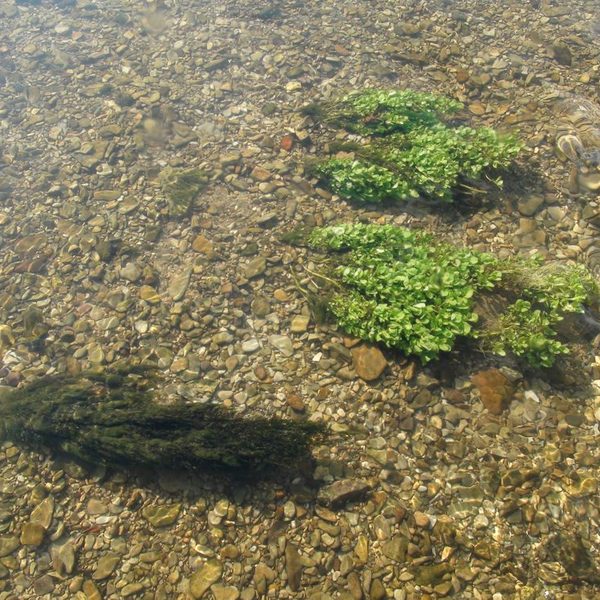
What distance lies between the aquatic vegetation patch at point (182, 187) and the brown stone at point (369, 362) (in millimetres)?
4617

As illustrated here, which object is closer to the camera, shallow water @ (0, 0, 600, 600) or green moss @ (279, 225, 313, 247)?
shallow water @ (0, 0, 600, 600)

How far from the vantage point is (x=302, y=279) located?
816 cm

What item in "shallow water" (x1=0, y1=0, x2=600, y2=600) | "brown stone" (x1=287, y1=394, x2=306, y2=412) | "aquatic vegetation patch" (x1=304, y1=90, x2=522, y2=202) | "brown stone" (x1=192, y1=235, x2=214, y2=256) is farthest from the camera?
"brown stone" (x1=192, y1=235, x2=214, y2=256)

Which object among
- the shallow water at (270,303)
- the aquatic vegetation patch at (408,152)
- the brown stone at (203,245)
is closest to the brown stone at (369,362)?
the shallow water at (270,303)

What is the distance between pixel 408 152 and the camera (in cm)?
886

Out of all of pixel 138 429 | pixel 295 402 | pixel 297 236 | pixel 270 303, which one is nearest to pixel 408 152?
pixel 297 236

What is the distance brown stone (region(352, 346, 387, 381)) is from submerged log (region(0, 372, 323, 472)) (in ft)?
3.39

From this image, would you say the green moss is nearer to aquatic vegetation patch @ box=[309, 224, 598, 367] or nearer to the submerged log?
aquatic vegetation patch @ box=[309, 224, 598, 367]

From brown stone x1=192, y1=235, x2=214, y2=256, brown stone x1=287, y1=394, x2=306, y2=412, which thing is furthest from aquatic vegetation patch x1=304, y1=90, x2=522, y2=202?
brown stone x1=287, y1=394, x2=306, y2=412

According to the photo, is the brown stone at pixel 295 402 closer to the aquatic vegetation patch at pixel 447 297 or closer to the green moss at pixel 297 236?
the aquatic vegetation patch at pixel 447 297

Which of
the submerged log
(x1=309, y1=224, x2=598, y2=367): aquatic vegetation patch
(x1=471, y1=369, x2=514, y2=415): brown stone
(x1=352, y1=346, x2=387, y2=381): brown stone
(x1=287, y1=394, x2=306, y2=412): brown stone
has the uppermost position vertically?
(x1=309, y1=224, x2=598, y2=367): aquatic vegetation patch

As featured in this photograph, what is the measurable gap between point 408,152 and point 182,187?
4.45m

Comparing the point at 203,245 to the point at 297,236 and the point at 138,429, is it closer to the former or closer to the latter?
the point at 297,236

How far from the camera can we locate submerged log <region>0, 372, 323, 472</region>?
6.28 m
